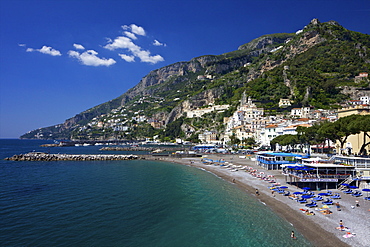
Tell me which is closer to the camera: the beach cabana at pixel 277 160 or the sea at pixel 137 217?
the sea at pixel 137 217

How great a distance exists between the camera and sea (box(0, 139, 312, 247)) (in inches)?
687

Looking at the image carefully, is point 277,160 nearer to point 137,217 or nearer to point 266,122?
point 137,217

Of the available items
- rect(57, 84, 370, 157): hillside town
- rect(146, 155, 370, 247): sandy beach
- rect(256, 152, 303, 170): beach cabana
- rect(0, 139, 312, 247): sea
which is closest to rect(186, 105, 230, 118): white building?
rect(57, 84, 370, 157): hillside town

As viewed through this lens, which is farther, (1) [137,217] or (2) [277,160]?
(2) [277,160]

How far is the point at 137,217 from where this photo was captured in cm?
2192

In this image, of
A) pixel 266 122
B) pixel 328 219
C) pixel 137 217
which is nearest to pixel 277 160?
pixel 328 219

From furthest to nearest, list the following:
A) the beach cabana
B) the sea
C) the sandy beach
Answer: the beach cabana < the sea < the sandy beach

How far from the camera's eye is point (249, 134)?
314 feet

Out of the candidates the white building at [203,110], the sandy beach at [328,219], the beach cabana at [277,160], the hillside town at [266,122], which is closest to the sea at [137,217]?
the sandy beach at [328,219]

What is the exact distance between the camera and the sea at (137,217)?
1744 cm

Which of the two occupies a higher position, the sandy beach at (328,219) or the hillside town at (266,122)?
the hillside town at (266,122)

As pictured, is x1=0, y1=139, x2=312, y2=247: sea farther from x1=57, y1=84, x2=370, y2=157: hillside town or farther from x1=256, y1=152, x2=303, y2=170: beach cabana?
x1=57, y1=84, x2=370, y2=157: hillside town

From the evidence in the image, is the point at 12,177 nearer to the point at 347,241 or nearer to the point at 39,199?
the point at 39,199

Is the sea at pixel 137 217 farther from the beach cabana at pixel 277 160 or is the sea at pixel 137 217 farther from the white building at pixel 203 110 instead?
the white building at pixel 203 110
